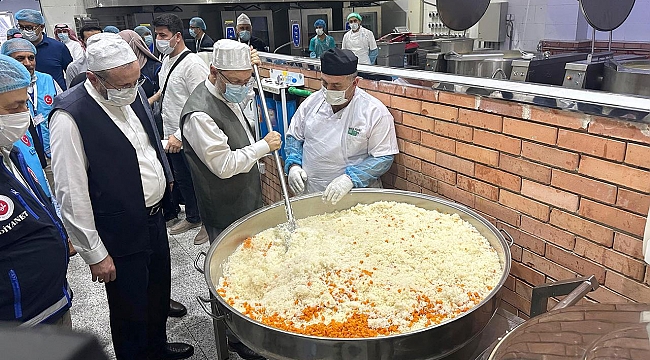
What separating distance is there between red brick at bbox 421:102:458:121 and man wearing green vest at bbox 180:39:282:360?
2.34ft

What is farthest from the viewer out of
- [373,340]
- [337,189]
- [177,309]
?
[177,309]

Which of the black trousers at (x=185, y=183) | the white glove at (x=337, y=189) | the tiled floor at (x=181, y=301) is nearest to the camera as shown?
the white glove at (x=337, y=189)

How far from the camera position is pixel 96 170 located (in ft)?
5.78

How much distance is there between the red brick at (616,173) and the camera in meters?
1.25

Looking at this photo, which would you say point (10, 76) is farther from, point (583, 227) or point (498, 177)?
point (583, 227)

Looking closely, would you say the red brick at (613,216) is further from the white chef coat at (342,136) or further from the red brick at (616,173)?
the white chef coat at (342,136)

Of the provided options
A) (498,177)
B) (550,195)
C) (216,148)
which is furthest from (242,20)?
(550,195)

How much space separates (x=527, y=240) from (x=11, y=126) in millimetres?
1804

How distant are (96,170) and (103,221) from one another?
22 centimetres

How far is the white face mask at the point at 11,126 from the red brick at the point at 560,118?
5.54 ft

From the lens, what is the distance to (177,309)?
267 cm

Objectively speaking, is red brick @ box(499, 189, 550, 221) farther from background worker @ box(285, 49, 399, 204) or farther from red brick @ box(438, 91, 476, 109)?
background worker @ box(285, 49, 399, 204)

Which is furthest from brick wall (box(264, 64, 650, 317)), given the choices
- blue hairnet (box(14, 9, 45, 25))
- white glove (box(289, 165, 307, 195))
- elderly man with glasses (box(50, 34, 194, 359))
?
blue hairnet (box(14, 9, 45, 25))

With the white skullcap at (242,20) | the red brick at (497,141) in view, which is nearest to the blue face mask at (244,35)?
the white skullcap at (242,20)
